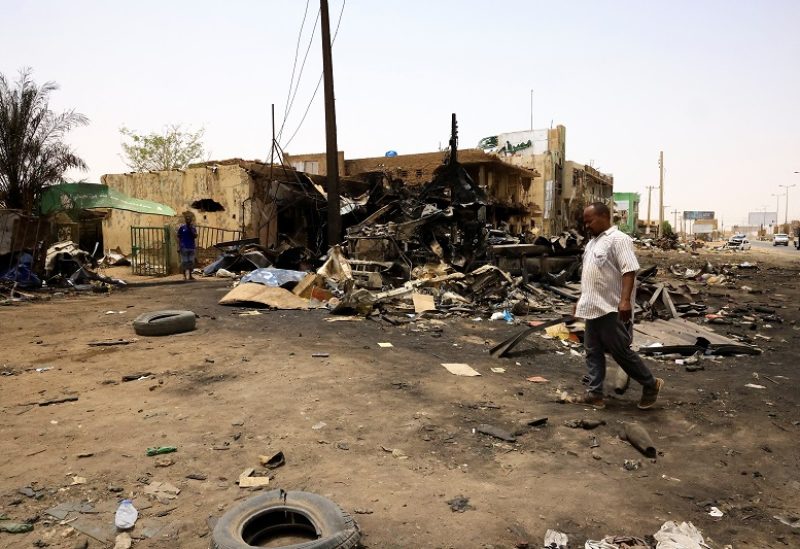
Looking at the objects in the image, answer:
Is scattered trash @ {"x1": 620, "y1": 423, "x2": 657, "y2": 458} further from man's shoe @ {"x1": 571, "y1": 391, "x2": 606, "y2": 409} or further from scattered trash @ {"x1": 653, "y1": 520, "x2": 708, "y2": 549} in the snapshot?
scattered trash @ {"x1": 653, "y1": 520, "x2": 708, "y2": 549}

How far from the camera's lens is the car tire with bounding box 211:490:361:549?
2270 millimetres

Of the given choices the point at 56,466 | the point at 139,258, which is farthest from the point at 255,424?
the point at 139,258

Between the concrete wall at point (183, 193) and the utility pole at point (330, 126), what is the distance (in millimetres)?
4518

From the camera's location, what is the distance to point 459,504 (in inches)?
106

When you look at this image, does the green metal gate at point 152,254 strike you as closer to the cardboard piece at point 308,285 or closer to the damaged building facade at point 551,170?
the cardboard piece at point 308,285

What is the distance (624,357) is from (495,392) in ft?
3.97

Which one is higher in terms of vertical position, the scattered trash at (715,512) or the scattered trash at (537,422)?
the scattered trash at (537,422)

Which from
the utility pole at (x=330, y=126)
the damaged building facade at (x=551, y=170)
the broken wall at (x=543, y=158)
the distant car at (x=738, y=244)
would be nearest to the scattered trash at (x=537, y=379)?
the utility pole at (x=330, y=126)

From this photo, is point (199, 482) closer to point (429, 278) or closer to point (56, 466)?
point (56, 466)

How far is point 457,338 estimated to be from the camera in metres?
7.39

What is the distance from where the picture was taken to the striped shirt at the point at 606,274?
13.3 feet

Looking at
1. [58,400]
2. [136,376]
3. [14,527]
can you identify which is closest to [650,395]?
[14,527]

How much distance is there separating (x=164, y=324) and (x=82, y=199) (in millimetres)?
8702

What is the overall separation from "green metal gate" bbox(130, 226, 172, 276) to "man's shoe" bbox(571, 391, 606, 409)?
14442 mm
